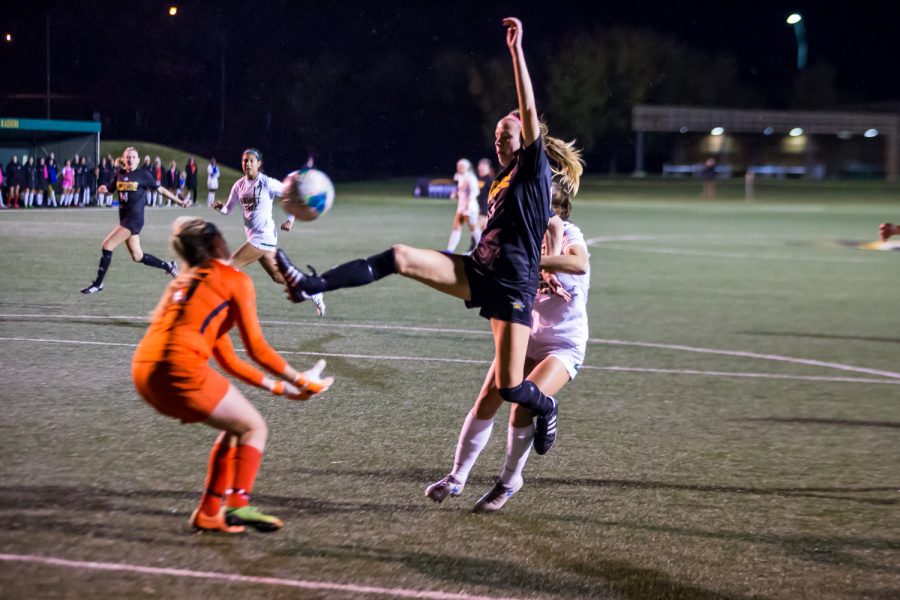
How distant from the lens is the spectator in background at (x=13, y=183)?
41875 mm

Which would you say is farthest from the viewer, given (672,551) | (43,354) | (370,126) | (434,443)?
(370,126)

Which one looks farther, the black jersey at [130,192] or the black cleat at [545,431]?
the black jersey at [130,192]

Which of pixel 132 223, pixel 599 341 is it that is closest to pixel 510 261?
pixel 599 341

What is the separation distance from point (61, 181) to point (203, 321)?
42.2 meters

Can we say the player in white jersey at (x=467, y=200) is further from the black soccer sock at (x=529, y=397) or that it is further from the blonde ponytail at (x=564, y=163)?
the black soccer sock at (x=529, y=397)

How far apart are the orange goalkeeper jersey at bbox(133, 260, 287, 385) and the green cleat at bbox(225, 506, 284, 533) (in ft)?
2.52

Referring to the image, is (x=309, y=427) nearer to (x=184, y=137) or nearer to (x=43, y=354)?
(x=43, y=354)

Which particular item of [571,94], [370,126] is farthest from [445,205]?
[370,126]

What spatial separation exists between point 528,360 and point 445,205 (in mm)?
43868

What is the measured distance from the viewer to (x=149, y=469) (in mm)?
6738

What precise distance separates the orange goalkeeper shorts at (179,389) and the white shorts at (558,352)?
2.08m

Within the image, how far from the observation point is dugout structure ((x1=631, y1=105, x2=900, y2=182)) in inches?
3981

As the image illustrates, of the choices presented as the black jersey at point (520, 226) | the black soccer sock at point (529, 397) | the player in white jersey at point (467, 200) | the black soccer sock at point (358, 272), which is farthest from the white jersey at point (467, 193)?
the black soccer sock at point (358, 272)

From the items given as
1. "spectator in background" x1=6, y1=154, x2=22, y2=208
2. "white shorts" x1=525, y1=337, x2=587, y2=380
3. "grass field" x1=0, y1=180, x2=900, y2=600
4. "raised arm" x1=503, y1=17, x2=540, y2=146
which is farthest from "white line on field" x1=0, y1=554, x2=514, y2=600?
"spectator in background" x1=6, y1=154, x2=22, y2=208
